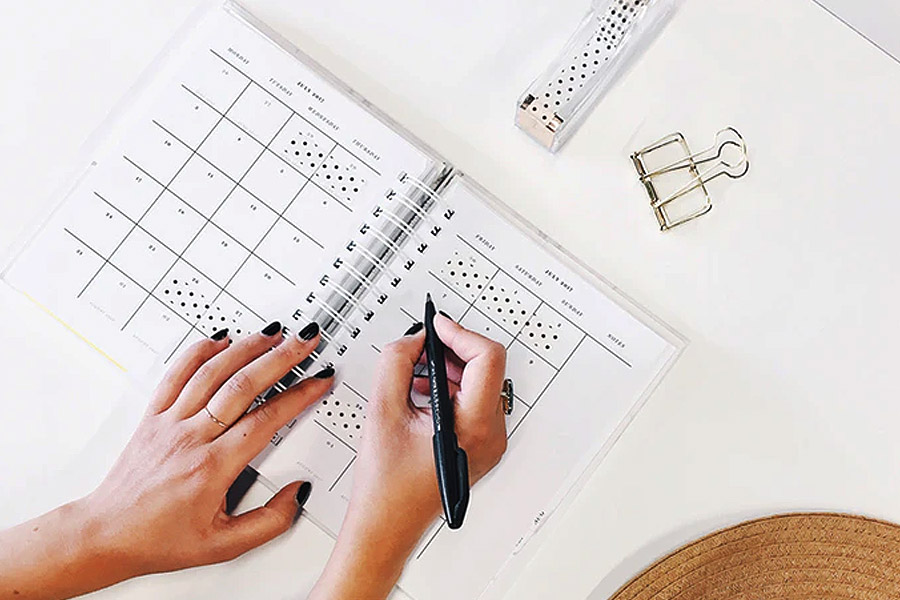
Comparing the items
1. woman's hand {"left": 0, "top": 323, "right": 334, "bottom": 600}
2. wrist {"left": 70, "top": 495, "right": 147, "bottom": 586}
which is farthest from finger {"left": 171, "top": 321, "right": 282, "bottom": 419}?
wrist {"left": 70, "top": 495, "right": 147, "bottom": 586}

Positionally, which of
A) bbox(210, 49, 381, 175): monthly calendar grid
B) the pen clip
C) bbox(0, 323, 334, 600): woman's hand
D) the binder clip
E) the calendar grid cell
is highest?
the binder clip

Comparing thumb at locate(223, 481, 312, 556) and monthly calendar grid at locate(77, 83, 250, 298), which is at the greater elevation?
monthly calendar grid at locate(77, 83, 250, 298)

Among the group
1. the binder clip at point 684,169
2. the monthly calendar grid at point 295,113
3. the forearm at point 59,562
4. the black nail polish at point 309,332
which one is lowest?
the forearm at point 59,562

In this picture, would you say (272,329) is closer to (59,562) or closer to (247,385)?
(247,385)

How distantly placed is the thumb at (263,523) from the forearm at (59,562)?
0.09m

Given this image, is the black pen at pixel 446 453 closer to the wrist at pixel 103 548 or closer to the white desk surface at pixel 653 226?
the white desk surface at pixel 653 226

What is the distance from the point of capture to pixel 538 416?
2.60ft

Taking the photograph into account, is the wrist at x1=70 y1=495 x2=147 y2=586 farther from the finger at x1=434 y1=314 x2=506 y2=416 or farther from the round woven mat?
the round woven mat

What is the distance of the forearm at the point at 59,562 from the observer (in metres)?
0.75

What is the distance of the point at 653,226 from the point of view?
82cm

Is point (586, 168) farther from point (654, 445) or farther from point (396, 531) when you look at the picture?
point (396, 531)

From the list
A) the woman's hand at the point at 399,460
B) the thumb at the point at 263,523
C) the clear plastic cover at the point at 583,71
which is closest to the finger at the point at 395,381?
the woman's hand at the point at 399,460

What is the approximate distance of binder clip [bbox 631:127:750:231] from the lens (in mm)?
821

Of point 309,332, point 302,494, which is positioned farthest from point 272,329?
point 302,494
